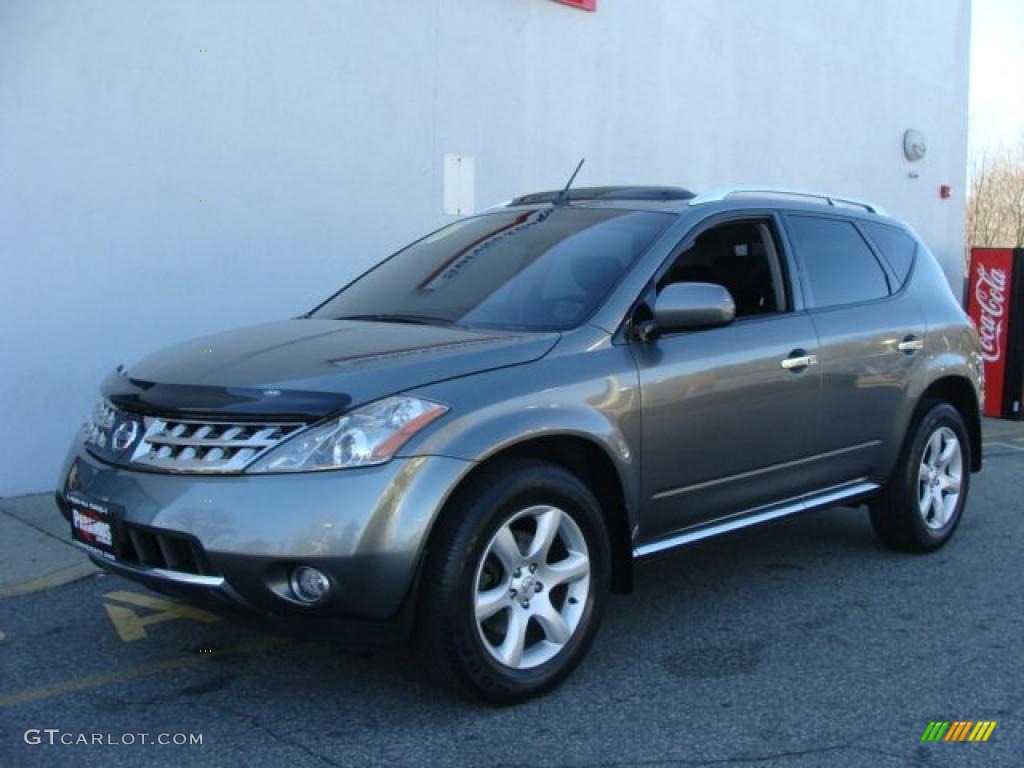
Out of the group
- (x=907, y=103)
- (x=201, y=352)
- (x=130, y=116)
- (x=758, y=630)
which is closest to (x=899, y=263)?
(x=758, y=630)

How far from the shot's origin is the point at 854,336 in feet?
16.8

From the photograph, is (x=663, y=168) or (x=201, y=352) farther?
(x=663, y=168)

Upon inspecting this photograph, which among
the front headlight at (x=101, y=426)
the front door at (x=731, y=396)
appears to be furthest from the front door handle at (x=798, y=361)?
the front headlight at (x=101, y=426)

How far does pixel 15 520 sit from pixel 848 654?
14.6 feet

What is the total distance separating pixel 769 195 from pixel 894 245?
104 centimetres

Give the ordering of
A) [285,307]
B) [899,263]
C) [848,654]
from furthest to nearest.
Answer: [285,307] < [899,263] < [848,654]

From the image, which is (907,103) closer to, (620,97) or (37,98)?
(620,97)

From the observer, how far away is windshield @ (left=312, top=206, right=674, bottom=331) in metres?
4.24

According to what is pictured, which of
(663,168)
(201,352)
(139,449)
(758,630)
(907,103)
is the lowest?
(758,630)

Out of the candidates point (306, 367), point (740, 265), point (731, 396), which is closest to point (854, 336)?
point (740, 265)

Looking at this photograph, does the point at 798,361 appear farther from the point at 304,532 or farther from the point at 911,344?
the point at 304,532

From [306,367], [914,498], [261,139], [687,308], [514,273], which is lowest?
[914,498]

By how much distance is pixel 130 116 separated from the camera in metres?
6.79

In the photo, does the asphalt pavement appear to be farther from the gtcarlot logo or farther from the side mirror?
the side mirror
